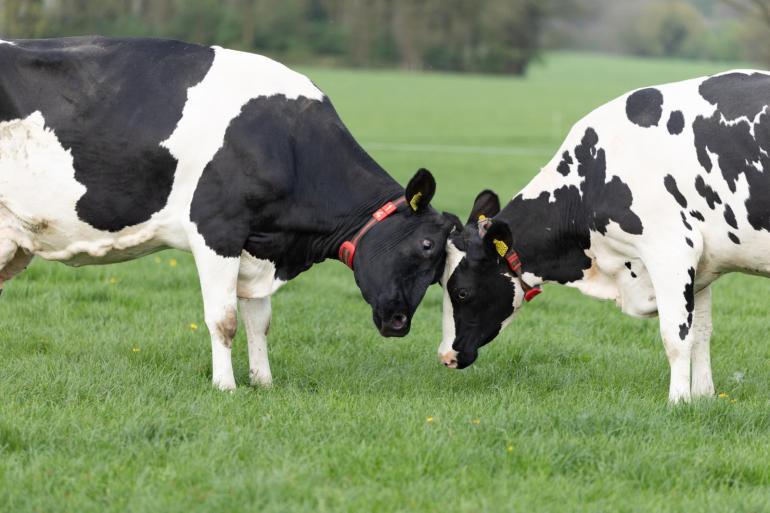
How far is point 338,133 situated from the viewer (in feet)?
23.5

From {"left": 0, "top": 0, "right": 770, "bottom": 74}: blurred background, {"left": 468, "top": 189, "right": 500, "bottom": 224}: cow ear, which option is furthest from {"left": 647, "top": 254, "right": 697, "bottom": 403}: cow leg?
{"left": 0, "top": 0, "right": 770, "bottom": 74}: blurred background

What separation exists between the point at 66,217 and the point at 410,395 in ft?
7.62

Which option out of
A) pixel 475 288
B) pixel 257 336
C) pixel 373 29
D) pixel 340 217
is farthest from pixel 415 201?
pixel 373 29

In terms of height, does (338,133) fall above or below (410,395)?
above

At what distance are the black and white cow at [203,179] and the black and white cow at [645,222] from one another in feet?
1.27

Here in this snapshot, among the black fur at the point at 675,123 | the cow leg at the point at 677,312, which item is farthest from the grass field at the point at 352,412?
the black fur at the point at 675,123

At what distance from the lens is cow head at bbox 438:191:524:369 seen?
282 inches

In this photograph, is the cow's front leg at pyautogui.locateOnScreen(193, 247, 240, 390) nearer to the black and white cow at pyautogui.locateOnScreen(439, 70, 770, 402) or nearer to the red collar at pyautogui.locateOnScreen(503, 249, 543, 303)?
the black and white cow at pyautogui.locateOnScreen(439, 70, 770, 402)

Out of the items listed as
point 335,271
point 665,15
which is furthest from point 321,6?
point 335,271

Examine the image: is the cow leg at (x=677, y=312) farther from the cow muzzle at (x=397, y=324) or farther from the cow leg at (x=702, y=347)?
the cow muzzle at (x=397, y=324)

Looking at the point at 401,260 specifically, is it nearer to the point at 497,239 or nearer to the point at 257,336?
the point at 497,239

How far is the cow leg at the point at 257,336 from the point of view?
24.1 feet

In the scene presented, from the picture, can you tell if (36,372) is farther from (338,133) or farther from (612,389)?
(612,389)

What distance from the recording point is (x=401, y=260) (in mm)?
6996
